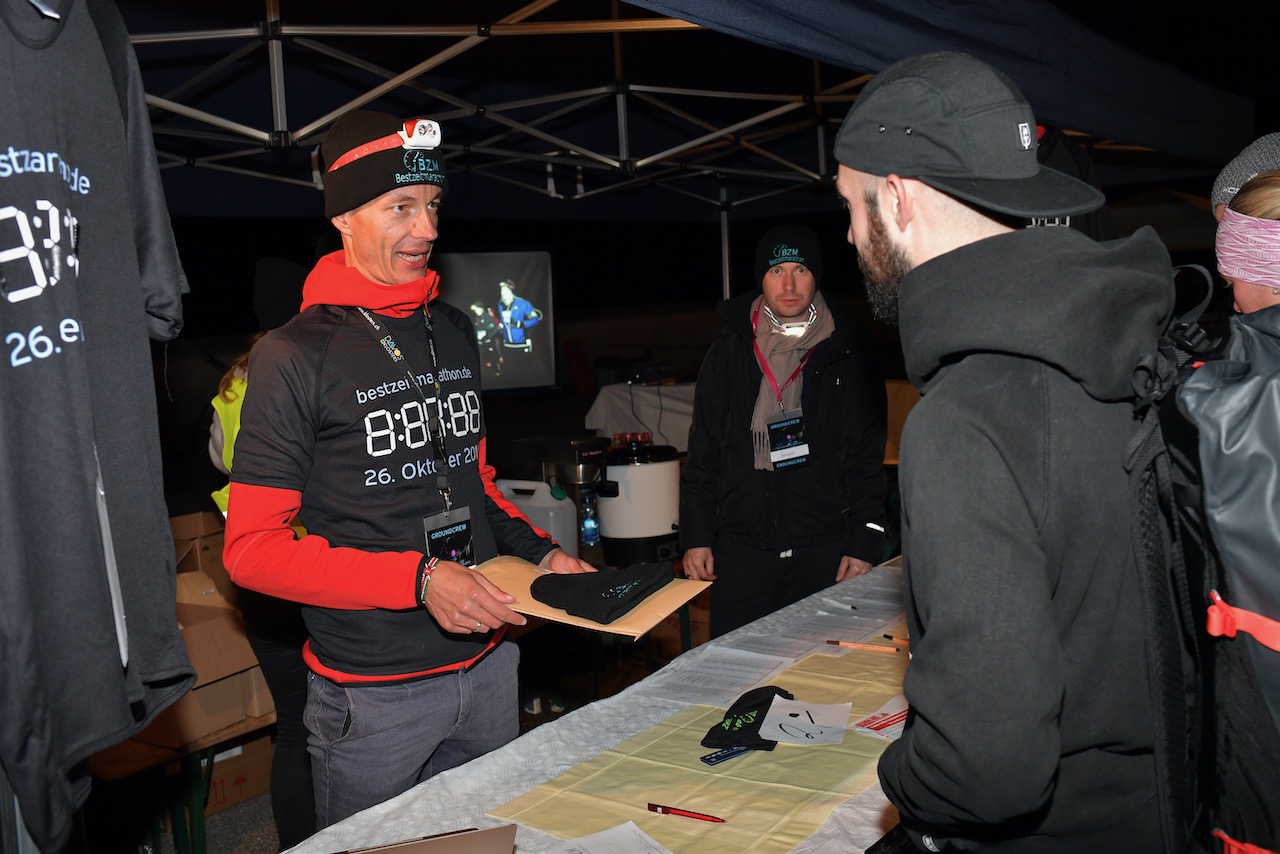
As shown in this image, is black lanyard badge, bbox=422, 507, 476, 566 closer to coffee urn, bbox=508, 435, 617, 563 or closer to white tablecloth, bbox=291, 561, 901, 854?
white tablecloth, bbox=291, 561, 901, 854

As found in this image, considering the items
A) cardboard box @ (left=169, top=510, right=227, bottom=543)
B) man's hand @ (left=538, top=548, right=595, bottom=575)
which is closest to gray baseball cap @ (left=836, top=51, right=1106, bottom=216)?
man's hand @ (left=538, top=548, right=595, bottom=575)

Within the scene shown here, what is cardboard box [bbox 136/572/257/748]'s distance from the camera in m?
2.81

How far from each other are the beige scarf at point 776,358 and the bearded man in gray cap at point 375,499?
1.19 metres

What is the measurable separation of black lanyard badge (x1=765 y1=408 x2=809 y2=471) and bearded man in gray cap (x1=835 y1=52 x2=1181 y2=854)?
1.80 meters

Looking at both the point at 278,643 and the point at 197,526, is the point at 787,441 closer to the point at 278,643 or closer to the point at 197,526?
the point at 278,643

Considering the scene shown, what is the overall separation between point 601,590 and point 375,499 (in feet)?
1.50

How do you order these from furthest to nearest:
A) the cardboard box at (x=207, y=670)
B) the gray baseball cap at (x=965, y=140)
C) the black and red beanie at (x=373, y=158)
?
1. the cardboard box at (x=207, y=670)
2. the black and red beanie at (x=373, y=158)
3. the gray baseball cap at (x=965, y=140)

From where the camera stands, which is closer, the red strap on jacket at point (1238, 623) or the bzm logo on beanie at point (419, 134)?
the red strap on jacket at point (1238, 623)

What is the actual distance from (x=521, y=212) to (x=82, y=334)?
12.6 ft

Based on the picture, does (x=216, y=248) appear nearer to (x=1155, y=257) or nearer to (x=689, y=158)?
(x=689, y=158)

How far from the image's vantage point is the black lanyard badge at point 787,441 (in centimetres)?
288

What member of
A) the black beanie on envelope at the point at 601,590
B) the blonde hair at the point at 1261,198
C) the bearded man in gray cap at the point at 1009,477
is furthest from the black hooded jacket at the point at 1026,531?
the blonde hair at the point at 1261,198

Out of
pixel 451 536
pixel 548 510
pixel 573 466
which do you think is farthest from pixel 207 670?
pixel 573 466

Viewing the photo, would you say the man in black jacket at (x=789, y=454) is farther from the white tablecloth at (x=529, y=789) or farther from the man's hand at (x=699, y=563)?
the white tablecloth at (x=529, y=789)
